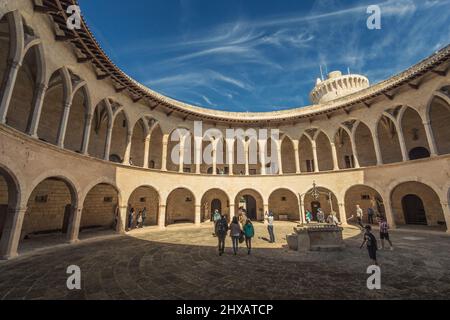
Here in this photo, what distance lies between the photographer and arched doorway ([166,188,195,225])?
69.3 ft

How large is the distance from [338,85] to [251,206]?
78.2ft

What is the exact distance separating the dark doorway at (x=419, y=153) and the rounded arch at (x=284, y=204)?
11.1 m

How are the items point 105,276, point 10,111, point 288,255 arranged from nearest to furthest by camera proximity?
point 105,276
point 288,255
point 10,111

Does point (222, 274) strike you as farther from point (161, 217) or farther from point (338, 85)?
point (338, 85)

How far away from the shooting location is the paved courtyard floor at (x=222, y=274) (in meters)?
4.77

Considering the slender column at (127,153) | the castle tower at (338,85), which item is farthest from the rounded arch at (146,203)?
the castle tower at (338,85)

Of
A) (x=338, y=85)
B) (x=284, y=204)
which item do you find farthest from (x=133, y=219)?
(x=338, y=85)

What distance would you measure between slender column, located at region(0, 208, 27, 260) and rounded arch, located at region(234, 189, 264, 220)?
17.8m

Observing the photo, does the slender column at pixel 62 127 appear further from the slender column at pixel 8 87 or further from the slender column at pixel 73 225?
the slender column at pixel 73 225

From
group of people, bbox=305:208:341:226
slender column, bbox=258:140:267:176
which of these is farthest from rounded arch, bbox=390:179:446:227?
slender column, bbox=258:140:267:176
